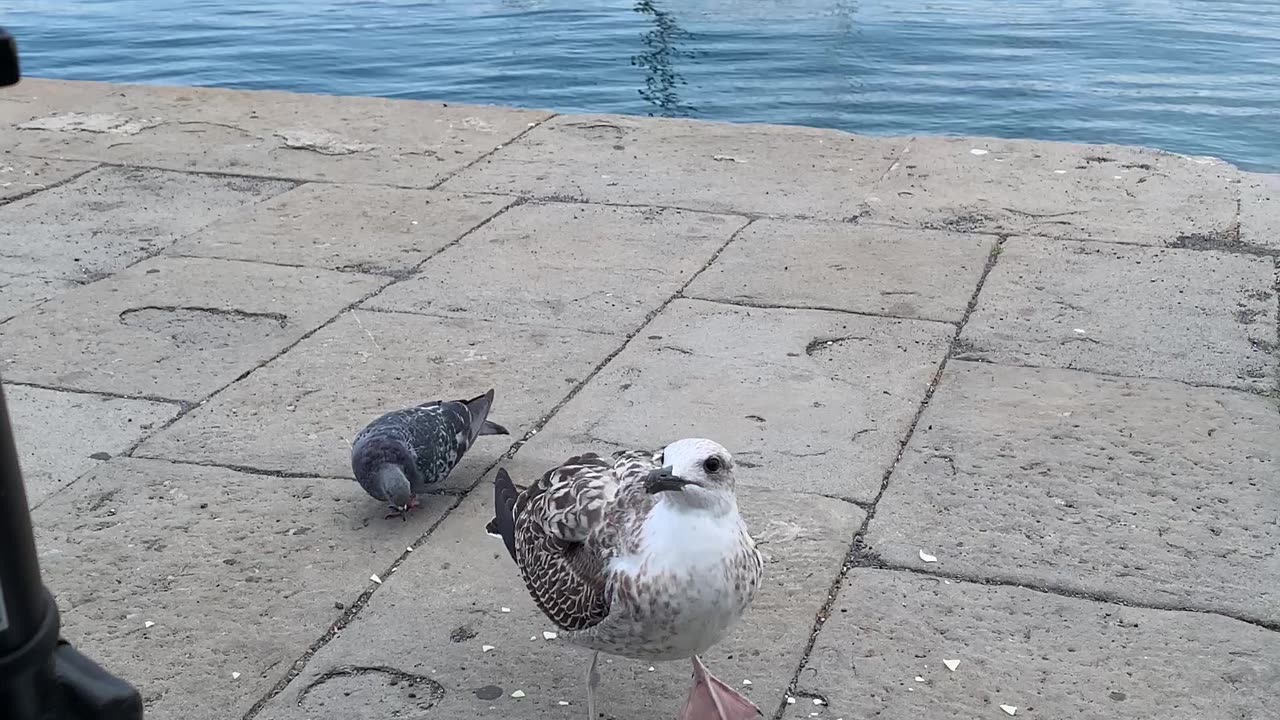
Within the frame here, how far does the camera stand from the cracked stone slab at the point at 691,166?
28.6 ft

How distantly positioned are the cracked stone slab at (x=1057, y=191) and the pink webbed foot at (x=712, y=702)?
186 inches

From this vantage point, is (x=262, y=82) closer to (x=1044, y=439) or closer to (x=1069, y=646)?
(x=1044, y=439)

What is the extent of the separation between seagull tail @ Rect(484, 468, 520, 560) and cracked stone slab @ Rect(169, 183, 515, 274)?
3.29 metres

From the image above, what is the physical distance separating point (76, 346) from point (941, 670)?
4.40m

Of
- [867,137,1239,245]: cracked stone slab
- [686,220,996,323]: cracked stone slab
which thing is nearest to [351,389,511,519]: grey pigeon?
[686,220,996,323]: cracked stone slab

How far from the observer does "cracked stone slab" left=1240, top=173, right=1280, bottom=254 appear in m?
7.80

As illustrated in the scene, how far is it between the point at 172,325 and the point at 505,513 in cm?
316

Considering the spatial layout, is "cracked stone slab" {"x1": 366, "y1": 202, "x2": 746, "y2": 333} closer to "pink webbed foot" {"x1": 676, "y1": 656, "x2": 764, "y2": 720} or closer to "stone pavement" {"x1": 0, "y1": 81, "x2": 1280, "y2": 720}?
"stone pavement" {"x1": 0, "y1": 81, "x2": 1280, "y2": 720}

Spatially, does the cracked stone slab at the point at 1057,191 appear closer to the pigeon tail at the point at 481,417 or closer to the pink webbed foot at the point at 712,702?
the pigeon tail at the point at 481,417

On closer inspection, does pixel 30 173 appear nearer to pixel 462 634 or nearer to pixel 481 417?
pixel 481 417

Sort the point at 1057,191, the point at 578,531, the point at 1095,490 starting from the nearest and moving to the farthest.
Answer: the point at 578,531
the point at 1095,490
the point at 1057,191

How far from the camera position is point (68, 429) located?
5.81 meters

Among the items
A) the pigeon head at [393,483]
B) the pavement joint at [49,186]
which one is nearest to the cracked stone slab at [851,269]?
the pigeon head at [393,483]

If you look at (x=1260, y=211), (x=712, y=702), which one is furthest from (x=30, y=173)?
(x=1260, y=211)
